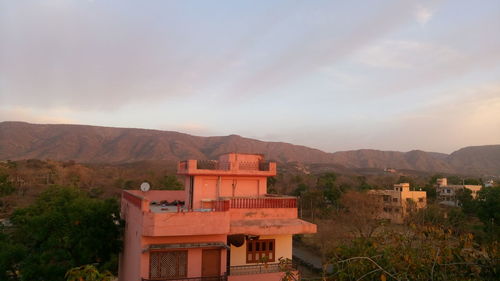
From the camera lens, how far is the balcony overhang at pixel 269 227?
37.9ft

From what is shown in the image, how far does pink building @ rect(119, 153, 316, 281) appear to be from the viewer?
35.2 feet

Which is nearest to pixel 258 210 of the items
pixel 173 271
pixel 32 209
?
pixel 173 271

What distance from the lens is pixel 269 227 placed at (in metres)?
11.9

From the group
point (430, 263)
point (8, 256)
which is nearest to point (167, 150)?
point (8, 256)

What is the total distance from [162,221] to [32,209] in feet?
37.8

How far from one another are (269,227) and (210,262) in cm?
221

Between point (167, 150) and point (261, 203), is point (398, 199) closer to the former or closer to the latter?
point (261, 203)

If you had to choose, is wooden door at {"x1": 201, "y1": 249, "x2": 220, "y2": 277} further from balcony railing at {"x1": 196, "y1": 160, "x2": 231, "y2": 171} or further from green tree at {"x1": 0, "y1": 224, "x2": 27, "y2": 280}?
green tree at {"x1": 0, "y1": 224, "x2": 27, "y2": 280}

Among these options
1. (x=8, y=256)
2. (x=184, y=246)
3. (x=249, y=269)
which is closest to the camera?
(x=184, y=246)

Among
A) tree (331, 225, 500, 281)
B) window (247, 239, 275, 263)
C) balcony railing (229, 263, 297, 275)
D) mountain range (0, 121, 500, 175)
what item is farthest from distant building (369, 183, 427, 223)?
mountain range (0, 121, 500, 175)

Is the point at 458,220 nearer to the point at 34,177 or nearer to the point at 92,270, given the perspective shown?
the point at 92,270

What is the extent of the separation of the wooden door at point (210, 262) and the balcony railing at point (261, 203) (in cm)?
161

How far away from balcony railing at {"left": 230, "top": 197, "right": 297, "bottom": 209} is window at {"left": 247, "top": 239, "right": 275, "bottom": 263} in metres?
1.33

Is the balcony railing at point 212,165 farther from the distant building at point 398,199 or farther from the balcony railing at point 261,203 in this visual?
the distant building at point 398,199
